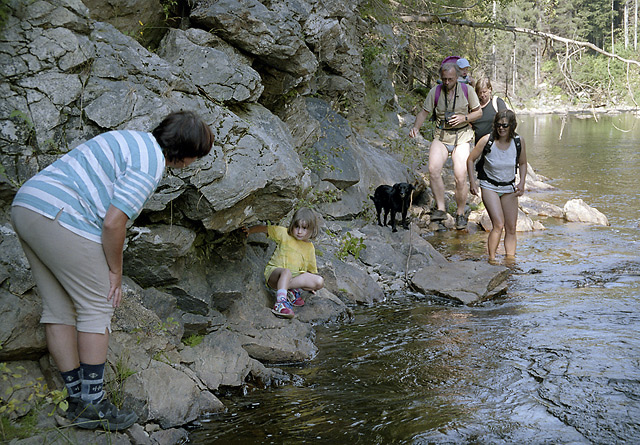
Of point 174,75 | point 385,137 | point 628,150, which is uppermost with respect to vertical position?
point 174,75

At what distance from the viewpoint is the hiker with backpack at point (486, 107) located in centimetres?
848

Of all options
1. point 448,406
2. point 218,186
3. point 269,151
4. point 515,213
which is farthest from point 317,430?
point 515,213

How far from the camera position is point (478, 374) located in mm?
4609

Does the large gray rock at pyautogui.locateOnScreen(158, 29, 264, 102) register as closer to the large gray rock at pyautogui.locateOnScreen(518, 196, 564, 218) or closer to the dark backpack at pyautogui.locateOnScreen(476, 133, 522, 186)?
the dark backpack at pyautogui.locateOnScreen(476, 133, 522, 186)

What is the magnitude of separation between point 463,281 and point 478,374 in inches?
99.9

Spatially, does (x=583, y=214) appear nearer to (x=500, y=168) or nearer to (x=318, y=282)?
(x=500, y=168)

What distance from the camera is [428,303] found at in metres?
6.79

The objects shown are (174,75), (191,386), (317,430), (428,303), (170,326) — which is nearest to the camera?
(317,430)

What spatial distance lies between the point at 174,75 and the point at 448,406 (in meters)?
3.38

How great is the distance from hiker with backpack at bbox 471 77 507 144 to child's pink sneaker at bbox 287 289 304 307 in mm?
4063

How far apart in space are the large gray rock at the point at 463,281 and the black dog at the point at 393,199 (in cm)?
216

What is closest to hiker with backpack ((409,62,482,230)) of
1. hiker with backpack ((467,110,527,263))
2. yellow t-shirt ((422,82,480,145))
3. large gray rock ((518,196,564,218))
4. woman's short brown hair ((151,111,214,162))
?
yellow t-shirt ((422,82,480,145))

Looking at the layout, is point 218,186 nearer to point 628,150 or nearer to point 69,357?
point 69,357

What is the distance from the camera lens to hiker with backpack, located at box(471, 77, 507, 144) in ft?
27.8
